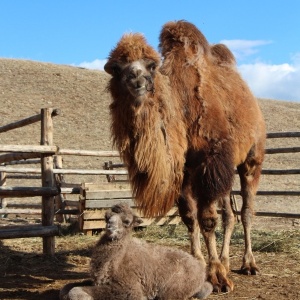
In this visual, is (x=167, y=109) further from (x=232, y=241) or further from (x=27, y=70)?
(x=27, y=70)

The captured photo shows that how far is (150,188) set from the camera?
17.8ft

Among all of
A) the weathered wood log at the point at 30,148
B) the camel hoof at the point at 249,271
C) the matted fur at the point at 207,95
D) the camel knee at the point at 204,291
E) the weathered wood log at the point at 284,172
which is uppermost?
the matted fur at the point at 207,95

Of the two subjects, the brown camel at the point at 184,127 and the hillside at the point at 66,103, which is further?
the hillside at the point at 66,103

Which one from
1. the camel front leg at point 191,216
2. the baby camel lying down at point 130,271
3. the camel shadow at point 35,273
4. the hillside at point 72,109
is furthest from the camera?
the hillside at point 72,109

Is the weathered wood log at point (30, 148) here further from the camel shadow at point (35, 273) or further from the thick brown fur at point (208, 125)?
the thick brown fur at point (208, 125)

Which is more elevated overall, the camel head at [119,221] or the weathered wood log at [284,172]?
the camel head at [119,221]

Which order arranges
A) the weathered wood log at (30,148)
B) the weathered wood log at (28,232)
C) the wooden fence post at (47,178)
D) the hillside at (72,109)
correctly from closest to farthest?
1. the weathered wood log at (28,232)
2. the weathered wood log at (30,148)
3. the wooden fence post at (47,178)
4. the hillside at (72,109)

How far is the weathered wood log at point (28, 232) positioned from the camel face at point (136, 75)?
2802 mm

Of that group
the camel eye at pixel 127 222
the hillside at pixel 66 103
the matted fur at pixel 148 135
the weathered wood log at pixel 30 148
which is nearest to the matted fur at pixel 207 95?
the matted fur at pixel 148 135

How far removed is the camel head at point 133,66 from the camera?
16.5 ft

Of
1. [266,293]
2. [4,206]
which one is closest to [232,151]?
[266,293]

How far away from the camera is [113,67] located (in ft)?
17.2

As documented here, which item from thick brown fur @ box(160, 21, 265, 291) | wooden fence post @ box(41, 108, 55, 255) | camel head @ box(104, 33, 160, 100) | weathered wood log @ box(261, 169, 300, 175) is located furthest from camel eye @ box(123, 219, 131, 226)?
weathered wood log @ box(261, 169, 300, 175)

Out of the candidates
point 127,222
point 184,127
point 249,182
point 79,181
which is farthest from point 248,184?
point 79,181
